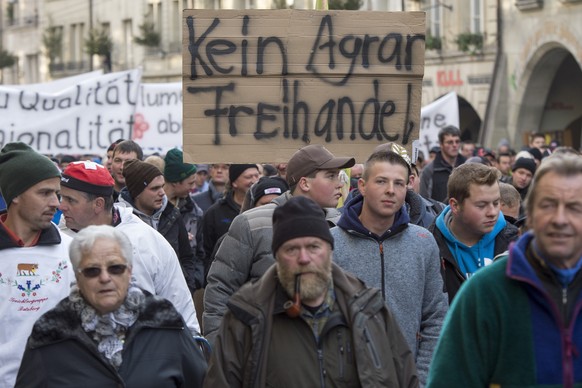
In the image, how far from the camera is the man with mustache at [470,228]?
669 centimetres

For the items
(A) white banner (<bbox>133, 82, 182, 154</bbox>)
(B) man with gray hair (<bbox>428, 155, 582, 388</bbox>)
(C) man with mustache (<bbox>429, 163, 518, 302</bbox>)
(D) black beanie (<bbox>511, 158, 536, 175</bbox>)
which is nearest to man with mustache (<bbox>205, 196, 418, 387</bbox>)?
(B) man with gray hair (<bbox>428, 155, 582, 388</bbox>)

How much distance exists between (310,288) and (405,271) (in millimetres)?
1232

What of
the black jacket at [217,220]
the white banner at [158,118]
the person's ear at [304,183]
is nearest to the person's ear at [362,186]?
the person's ear at [304,183]

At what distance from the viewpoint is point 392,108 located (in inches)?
326

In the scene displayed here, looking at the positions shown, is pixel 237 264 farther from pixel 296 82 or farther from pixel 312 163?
pixel 296 82

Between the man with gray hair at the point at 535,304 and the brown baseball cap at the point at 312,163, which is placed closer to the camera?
the man with gray hair at the point at 535,304

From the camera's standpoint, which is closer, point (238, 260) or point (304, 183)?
point (238, 260)

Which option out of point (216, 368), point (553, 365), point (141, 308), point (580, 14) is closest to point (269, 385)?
point (216, 368)

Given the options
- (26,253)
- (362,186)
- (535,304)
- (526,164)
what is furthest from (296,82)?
(526,164)

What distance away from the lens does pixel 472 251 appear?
22.1 feet

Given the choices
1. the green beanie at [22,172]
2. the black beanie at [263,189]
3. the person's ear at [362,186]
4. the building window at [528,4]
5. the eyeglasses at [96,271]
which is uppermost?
the building window at [528,4]

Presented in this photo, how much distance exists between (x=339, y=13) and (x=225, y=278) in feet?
8.69

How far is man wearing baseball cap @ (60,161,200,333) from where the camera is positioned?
614 centimetres

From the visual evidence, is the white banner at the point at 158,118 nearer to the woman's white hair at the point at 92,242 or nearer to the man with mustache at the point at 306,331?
the woman's white hair at the point at 92,242
